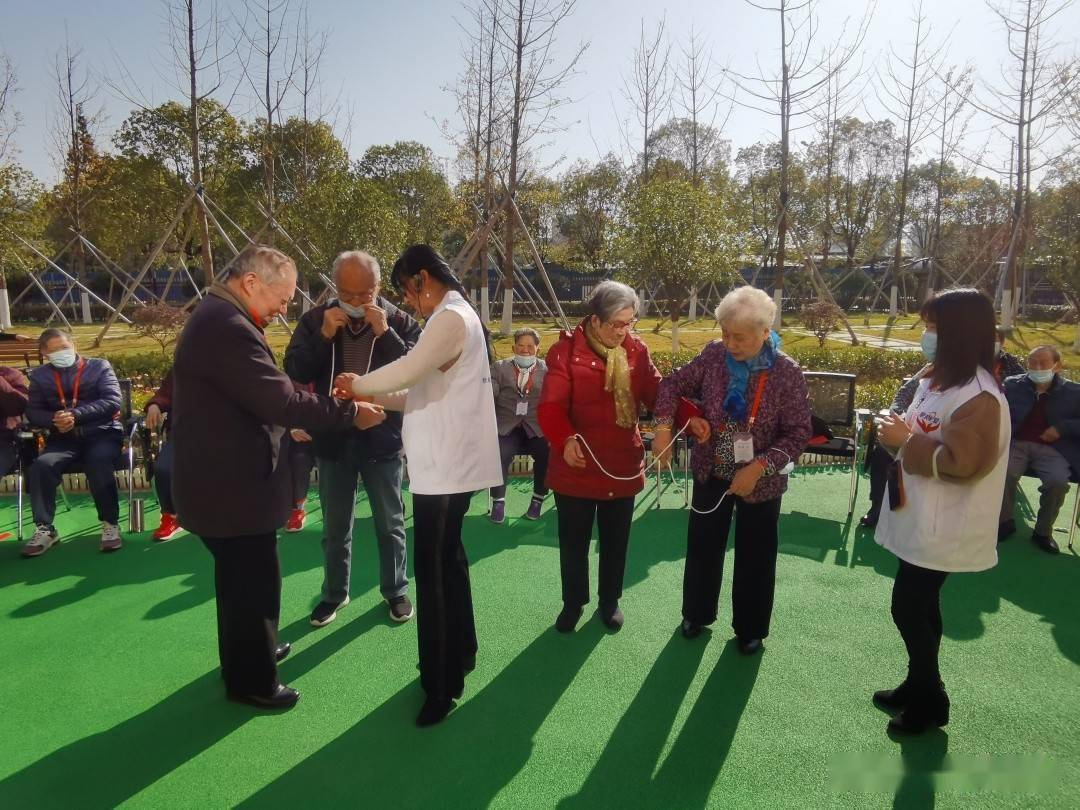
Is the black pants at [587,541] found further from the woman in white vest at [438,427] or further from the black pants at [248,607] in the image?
the black pants at [248,607]

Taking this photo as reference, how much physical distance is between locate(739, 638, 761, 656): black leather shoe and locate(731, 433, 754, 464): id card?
954 millimetres

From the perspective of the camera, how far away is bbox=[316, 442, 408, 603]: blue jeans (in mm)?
3529

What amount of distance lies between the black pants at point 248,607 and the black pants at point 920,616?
2.50 m

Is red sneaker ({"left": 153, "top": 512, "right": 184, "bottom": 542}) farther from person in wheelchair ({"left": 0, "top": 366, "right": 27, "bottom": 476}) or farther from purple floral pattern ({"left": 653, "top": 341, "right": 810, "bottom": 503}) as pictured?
purple floral pattern ({"left": 653, "top": 341, "right": 810, "bottom": 503})

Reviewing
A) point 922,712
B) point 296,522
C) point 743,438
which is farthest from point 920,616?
point 296,522

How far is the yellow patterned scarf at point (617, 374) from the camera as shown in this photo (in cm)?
322

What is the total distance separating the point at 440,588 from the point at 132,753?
1309 mm

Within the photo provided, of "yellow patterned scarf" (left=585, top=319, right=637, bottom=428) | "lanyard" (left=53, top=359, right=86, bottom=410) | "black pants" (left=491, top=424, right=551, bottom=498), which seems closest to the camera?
"yellow patterned scarf" (left=585, top=319, right=637, bottom=428)

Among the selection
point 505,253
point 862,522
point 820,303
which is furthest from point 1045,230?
point 862,522

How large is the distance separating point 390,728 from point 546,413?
152cm

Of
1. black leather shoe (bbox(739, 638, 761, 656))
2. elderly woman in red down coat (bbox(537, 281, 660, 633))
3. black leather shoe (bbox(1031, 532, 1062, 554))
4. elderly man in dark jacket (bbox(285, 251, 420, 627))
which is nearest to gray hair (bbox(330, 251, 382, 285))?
elderly man in dark jacket (bbox(285, 251, 420, 627))

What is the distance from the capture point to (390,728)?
2.71 m

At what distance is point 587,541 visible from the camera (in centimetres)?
351

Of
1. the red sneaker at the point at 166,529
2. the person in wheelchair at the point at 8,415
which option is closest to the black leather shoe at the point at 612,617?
the red sneaker at the point at 166,529
